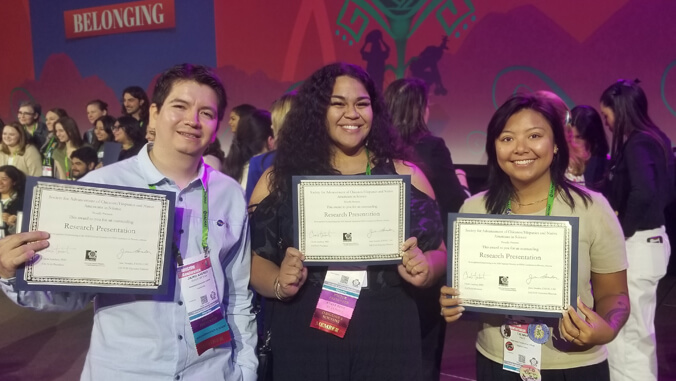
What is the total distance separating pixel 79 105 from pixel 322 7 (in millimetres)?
4961

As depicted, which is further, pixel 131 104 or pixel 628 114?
pixel 131 104

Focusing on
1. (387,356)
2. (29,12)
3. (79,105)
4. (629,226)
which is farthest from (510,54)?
(29,12)

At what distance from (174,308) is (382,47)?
5.44 meters

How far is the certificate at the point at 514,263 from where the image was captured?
167 cm

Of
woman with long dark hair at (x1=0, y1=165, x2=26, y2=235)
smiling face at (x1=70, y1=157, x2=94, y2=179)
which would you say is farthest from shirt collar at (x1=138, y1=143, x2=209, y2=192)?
smiling face at (x1=70, y1=157, x2=94, y2=179)

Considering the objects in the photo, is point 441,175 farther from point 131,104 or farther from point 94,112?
point 94,112

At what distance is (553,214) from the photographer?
1827 mm

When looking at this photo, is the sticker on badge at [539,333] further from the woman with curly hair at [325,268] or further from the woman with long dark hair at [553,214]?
the woman with curly hair at [325,268]

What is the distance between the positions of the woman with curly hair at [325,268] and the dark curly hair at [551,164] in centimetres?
23

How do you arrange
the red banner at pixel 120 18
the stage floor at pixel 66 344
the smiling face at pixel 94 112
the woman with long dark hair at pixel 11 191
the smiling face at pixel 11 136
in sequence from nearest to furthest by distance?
the stage floor at pixel 66 344
the woman with long dark hair at pixel 11 191
the smiling face at pixel 11 136
the smiling face at pixel 94 112
the red banner at pixel 120 18

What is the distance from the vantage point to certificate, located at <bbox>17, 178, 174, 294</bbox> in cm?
144

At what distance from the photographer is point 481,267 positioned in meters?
1.74
